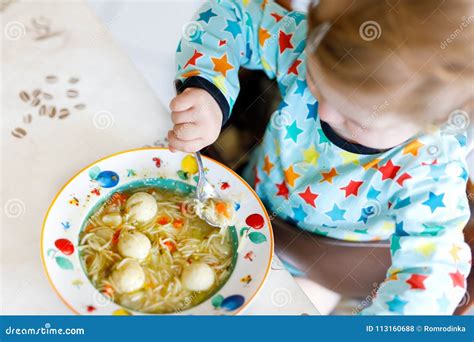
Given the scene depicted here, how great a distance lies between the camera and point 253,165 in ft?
3.07

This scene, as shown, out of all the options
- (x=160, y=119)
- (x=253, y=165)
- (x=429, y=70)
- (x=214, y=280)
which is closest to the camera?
(x=429, y=70)

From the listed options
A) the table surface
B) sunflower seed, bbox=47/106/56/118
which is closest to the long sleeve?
the table surface

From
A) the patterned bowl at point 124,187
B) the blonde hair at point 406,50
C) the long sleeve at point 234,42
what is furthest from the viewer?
the long sleeve at point 234,42

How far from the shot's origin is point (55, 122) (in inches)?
32.2

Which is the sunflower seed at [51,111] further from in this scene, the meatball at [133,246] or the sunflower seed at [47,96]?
the meatball at [133,246]

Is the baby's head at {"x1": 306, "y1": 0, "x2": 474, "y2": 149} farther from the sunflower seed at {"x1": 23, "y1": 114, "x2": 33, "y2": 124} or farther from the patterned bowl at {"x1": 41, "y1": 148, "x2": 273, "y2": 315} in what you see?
the sunflower seed at {"x1": 23, "y1": 114, "x2": 33, "y2": 124}

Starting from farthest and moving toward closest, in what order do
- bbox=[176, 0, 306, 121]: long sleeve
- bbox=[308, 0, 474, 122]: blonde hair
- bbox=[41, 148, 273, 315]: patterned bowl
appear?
1. bbox=[176, 0, 306, 121]: long sleeve
2. bbox=[41, 148, 273, 315]: patterned bowl
3. bbox=[308, 0, 474, 122]: blonde hair

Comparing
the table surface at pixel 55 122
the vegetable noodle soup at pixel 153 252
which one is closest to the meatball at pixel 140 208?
the vegetable noodle soup at pixel 153 252

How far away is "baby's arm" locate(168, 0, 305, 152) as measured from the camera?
0.75 meters

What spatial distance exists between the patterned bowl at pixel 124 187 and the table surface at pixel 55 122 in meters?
0.05

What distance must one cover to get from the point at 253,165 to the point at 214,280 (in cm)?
29

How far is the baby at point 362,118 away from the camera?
58 cm
